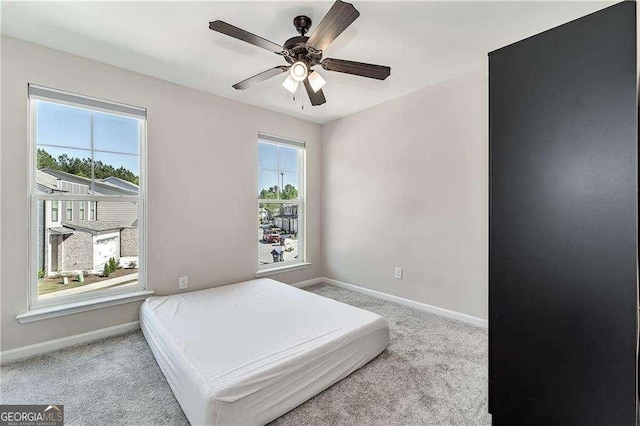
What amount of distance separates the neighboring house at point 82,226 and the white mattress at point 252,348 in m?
0.67

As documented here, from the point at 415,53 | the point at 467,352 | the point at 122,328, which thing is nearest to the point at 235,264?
the point at 122,328

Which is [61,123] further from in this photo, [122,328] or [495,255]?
[495,255]

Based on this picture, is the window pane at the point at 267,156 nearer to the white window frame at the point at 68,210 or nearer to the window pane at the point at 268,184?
the window pane at the point at 268,184

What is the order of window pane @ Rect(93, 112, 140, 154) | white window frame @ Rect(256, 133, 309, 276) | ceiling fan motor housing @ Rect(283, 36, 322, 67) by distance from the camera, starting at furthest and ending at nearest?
1. white window frame @ Rect(256, 133, 309, 276)
2. window pane @ Rect(93, 112, 140, 154)
3. ceiling fan motor housing @ Rect(283, 36, 322, 67)

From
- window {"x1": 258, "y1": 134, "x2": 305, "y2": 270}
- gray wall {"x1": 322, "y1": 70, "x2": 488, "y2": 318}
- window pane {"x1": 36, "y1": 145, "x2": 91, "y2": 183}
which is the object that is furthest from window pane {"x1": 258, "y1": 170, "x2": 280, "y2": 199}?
window pane {"x1": 36, "y1": 145, "x2": 91, "y2": 183}

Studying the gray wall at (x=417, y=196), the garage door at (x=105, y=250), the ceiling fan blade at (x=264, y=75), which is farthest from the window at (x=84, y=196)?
the gray wall at (x=417, y=196)

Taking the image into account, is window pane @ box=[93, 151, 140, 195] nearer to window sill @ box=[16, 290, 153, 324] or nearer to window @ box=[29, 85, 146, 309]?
window @ box=[29, 85, 146, 309]

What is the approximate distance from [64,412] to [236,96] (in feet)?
9.95

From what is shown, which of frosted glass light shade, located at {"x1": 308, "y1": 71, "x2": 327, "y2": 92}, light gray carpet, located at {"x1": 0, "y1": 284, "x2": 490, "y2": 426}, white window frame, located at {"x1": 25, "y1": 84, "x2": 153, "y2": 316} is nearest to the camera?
light gray carpet, located at {"x1": 0, "y1": 284, "x2": 490, "y2": 426}

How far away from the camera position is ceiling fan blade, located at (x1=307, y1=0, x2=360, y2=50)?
1.36 m

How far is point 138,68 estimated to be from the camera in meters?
2.54

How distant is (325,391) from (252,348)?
54 cm

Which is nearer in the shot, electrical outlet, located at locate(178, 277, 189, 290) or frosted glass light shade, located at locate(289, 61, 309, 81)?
frosted glass light shade, located at locate(289, 61, 309, 81)

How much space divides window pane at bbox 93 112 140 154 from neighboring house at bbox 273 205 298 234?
1826 mm
